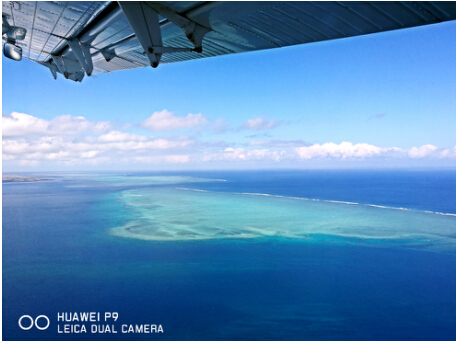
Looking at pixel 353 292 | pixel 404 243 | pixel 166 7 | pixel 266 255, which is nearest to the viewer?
pixel 166 7

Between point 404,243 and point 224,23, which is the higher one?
point 224,23

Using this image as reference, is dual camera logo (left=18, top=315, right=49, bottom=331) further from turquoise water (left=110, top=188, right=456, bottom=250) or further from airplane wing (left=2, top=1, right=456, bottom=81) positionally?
airplane wing (left=2, top=1, right=456, bottom=81)

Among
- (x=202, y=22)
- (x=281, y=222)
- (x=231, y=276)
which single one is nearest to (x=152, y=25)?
(x=202, y=22)

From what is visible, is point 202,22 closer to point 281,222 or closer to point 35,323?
point 35,323

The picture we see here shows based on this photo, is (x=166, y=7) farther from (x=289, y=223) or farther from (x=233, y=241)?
(x=289, y=223)

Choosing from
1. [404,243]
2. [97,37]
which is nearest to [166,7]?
[97,37]

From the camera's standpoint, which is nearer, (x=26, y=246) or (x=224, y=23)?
(x=224, y=23)

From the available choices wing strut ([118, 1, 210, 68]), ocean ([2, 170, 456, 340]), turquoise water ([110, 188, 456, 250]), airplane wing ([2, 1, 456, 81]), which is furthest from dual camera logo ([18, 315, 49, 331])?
wing strut ([118, 1, 210, 68])
